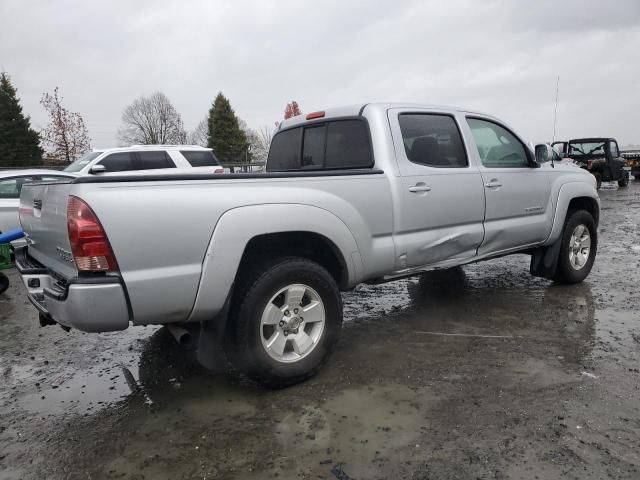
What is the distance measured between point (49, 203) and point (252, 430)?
180 cm

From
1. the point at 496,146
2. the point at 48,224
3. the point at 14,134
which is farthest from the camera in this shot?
the point at 14,134

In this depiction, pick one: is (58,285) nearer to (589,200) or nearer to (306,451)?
(306,451)

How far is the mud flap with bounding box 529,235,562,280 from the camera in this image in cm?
538

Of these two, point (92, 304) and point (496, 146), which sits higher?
point (496, 146)

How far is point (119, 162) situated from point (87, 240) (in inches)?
403

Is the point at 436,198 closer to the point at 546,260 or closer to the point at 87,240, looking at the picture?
the point at 546,260

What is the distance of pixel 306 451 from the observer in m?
2.57

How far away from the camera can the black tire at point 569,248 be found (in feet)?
17.7

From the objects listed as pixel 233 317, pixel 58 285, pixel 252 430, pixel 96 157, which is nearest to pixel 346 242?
pixel 233 317

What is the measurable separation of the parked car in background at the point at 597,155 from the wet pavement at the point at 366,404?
18033mm

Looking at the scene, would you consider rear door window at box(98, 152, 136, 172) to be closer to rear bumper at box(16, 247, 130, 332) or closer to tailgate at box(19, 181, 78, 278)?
tailgate at box(19, 181, 78, 278)

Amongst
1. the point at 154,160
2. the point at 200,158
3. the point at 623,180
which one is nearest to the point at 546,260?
the point at 200,158

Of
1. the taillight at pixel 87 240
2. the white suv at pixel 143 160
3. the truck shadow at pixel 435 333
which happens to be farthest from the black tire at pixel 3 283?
the white suv at pixel 143 160

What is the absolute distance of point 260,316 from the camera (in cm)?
306
